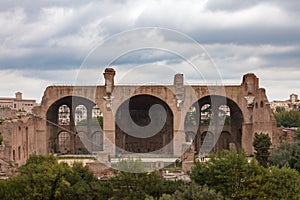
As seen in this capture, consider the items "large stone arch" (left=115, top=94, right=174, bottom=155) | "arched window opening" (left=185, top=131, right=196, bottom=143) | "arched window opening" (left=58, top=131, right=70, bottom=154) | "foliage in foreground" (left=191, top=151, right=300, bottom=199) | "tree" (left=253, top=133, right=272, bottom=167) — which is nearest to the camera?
"foliage in foreground" (left=191, top=151, right=300, bottom=199)

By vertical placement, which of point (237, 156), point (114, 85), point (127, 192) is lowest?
point (127, 192)

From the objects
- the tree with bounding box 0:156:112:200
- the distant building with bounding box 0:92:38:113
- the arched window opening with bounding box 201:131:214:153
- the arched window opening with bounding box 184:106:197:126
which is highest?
the distant building with bounding box 0:92:38:113

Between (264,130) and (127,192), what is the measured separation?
67.5ft

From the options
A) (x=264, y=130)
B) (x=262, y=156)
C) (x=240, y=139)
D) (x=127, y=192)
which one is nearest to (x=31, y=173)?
(x=127, y=192)

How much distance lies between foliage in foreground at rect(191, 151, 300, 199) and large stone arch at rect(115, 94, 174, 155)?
70.9 ft

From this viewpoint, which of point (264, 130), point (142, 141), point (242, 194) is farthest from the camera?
point (142, 141)

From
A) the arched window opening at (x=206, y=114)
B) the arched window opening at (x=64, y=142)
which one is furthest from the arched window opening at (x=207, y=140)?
the arched window opening at (x=64, y=142)

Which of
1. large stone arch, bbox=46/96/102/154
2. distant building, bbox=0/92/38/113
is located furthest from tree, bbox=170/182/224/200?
distant building, bbox=0/92/38/113

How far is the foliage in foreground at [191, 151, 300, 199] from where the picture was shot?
22078 millimetres

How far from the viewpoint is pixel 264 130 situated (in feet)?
132

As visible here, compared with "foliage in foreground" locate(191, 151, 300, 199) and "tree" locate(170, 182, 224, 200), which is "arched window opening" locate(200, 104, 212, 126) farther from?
"tree" locate(170, 182, 224, 200)

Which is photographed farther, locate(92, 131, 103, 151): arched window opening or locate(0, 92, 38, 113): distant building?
locate(0, 92, 38, 113): distant building

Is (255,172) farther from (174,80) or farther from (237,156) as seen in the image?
(174,80)

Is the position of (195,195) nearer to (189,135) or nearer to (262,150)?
(262,150)
